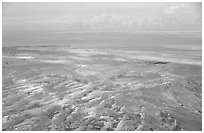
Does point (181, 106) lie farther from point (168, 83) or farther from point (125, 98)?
point (168, 83)

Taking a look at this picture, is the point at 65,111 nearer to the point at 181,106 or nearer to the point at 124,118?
the point at 124,118

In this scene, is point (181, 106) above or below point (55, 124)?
below

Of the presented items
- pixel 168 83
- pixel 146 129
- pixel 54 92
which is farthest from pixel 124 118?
pixel 168 83

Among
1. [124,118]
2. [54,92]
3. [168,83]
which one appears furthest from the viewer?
[168,83]

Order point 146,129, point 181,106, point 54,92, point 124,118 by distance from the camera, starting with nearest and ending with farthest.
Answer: point 146,129 < point 124,118 < point 181,106 < point 54,92

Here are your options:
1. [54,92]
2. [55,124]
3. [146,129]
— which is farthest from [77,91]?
[146,129]

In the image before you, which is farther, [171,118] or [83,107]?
[83,107]
